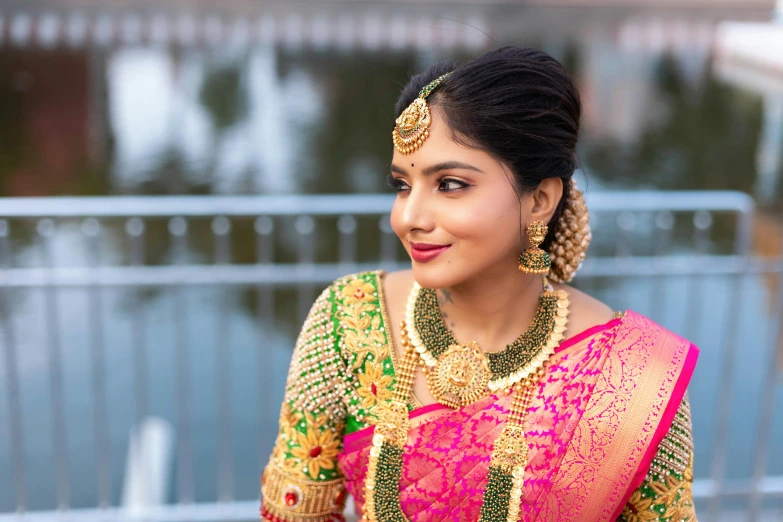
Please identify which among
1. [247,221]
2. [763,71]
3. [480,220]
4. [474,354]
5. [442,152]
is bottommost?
[247,221]

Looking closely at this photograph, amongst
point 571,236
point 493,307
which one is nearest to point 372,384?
point 493,307

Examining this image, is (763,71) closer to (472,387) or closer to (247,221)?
(247,221)

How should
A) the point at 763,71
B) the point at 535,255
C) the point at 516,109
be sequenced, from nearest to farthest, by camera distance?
the point at 516,109, the point at 535,255, the point at 763,71

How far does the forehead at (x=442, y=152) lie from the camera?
1.63 meters

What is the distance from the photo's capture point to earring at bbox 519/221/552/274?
172 cm

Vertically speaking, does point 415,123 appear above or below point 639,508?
above

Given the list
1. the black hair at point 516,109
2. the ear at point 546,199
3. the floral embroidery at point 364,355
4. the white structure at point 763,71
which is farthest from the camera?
the white structure at point 763,71

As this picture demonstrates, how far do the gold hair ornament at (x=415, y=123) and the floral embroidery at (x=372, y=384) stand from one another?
17.8 inches

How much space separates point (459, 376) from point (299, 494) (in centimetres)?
45

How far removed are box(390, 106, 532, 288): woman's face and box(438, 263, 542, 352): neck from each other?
0.12 meters

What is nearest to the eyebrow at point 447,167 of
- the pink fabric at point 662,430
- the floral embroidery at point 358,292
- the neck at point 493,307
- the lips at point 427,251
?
the lips at point 427,251

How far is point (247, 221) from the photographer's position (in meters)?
7.75

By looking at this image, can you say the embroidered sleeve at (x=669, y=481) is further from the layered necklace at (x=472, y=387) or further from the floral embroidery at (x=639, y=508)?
the layered necklace at (x=472, y=387)

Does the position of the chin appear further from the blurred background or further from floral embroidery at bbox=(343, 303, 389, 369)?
the blurred background
